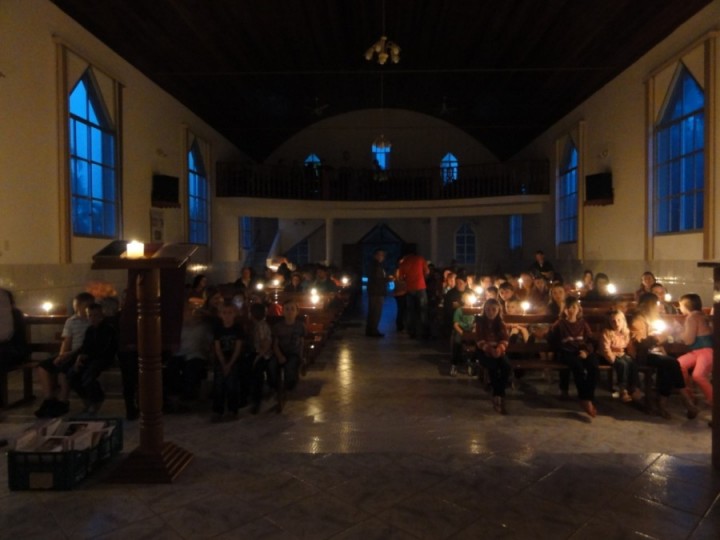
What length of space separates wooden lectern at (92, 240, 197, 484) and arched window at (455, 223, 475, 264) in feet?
65.5

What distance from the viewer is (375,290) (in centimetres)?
1148

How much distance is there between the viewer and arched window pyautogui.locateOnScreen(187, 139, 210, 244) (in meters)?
15.4

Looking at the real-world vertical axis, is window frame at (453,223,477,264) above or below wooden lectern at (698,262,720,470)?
above

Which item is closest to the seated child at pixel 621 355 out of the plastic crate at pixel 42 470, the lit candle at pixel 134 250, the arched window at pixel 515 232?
the lit candle at pixel 134 250

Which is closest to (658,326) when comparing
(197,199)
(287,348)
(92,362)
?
(287,348)

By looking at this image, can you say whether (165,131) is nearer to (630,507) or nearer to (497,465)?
(497,465)

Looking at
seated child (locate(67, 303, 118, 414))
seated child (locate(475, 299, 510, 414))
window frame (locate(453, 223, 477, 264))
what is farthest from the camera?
window frame (locate(453, 223, 477, 264))

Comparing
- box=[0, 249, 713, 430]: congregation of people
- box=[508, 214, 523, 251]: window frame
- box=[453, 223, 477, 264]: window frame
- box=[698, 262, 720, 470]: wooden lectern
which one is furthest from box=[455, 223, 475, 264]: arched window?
box=[698, 262, 720, 470]: wooden lectern

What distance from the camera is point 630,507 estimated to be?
3.67m

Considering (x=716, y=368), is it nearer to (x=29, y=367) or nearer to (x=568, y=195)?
(x=29, y=367)

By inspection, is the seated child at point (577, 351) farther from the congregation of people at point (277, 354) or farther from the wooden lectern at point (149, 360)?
the wooden lectern at point (149, 360)

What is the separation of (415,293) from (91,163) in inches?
249

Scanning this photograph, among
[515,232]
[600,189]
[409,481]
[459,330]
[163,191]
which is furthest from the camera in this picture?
[515,232]

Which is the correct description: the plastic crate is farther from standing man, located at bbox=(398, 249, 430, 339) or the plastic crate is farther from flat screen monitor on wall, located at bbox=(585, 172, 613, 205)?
flat screen monitor on wall, located at bbox=(585, 172, 613, 205)
